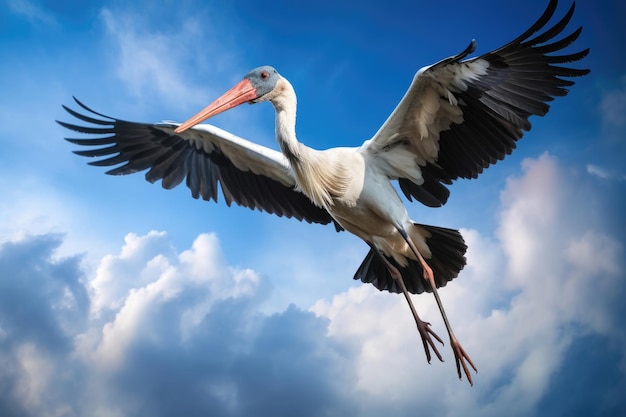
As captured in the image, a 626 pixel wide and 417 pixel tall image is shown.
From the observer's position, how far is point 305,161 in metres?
5.36

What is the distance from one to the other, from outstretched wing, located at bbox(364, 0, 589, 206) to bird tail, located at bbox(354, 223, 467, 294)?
0.34 metres

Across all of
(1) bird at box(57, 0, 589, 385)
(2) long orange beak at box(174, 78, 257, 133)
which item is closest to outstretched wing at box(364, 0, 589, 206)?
(1) bird at box(57, 0, 589, 385)

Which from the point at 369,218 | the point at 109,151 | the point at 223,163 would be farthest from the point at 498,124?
the point at 109,151

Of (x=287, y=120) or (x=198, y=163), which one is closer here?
(x=287, y=120)

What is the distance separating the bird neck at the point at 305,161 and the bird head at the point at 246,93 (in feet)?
0.27

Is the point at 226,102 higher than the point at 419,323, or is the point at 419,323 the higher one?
the point at 226,102

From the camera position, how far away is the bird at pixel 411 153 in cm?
502

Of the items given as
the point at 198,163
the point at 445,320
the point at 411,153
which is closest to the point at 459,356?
the point at 445,320

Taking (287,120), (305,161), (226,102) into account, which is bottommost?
(305,161)

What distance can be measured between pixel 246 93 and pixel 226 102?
19 centimetres

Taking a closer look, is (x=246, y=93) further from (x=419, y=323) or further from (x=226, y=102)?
(x=419, y=323)

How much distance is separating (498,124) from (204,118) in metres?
2.38

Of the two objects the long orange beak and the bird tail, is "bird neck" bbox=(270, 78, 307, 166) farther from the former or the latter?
the bird tail

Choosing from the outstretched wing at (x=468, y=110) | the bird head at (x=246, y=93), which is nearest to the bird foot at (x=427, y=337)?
the outstretched wing at (x=468, y=110)
